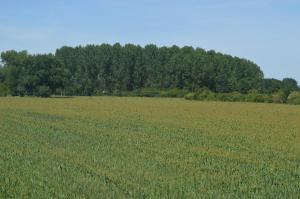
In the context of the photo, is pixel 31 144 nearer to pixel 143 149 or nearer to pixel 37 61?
pixel 143 149

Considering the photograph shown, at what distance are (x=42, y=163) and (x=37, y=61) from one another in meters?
90.4

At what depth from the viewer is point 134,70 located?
138m

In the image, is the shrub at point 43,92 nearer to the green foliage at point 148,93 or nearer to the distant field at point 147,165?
the green foliage at point 148,93

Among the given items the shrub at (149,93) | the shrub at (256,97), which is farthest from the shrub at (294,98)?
the shrub at (149,93)

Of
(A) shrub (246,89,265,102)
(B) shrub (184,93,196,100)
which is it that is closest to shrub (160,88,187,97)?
(B) shrub (184,93,196,100)

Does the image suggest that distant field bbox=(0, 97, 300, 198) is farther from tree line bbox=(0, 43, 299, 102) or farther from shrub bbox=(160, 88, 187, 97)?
shrub bbox=(160, 88, 187, 97)

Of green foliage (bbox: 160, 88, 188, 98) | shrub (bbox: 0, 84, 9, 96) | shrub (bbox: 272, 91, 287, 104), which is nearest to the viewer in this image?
shrub (bbox: 272, 91, 287, 104)

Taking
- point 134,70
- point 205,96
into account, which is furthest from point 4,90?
point 134,70

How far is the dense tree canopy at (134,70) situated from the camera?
10519 centimetres

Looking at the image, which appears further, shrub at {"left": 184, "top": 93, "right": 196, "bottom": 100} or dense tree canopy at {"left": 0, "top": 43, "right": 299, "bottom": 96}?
dense tree canopy at {"left": 0, "top": 43, "right": 299, "bottom": 96}

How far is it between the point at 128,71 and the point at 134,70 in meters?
1.57

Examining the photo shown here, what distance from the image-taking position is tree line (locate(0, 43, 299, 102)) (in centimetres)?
10438

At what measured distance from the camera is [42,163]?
16.0 meters

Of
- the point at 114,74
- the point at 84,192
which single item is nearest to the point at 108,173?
the point at 84,192
